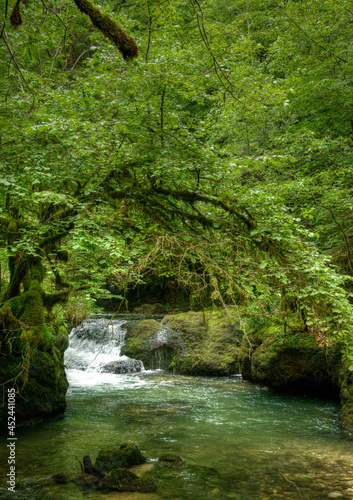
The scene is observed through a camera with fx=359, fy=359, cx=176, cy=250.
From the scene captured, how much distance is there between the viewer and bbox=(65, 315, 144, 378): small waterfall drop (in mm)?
14266

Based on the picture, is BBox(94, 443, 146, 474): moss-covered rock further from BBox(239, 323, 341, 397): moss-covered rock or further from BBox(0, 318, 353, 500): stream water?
BBox(239, 323, 341, 397): moss-covered rock

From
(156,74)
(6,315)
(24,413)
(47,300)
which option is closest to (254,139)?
(156,74)

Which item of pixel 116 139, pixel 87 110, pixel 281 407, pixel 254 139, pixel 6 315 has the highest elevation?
pixel 254 139

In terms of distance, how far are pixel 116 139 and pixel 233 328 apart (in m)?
10.7

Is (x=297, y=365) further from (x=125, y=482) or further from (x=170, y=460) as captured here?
(x=125, y=482)

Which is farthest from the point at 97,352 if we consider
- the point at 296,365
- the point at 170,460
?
the point at 170,460

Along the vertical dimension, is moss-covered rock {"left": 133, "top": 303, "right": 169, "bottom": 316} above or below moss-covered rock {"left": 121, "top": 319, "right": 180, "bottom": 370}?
above

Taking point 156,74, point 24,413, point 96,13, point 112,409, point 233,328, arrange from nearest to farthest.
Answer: point 96,13
point 156,74
point 24,413
point 112,409
point 233,328

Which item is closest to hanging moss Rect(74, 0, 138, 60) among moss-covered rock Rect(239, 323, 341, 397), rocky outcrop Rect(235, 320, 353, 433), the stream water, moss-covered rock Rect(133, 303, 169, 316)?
the stream water

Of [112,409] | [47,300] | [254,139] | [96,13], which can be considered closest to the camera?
[96,13]

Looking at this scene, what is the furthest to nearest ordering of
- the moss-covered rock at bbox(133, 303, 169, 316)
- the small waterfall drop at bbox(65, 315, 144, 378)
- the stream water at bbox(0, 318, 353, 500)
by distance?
the moss-covered rock at bbox(133, 303, 169, 316)
the small waterfall drop at bbox(65, 315, 144, 378)
the stream water at bbox(0, 318, 353, 500)

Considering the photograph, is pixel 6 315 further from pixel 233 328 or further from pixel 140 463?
pixel 233 328

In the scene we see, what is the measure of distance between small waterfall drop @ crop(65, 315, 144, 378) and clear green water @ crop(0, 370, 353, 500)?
305 centimetres

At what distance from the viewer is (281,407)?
9.19 m
